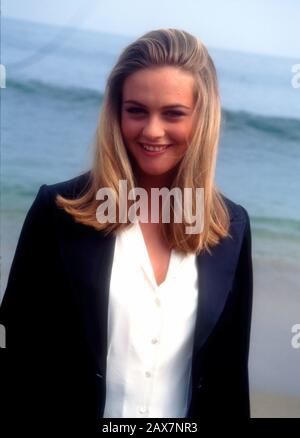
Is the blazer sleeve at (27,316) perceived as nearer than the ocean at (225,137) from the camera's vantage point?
Yes

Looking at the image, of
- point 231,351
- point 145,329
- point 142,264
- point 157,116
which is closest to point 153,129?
point 157,116

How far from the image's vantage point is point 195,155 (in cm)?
113

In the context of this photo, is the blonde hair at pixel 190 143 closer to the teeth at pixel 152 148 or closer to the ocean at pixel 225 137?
the teeth at pixel 152 148

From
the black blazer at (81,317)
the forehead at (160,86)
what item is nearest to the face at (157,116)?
the forehead at (160,86)

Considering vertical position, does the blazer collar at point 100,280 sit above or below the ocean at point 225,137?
below

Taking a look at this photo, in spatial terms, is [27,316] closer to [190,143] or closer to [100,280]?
[100,280]

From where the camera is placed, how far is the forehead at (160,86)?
42.9 inches

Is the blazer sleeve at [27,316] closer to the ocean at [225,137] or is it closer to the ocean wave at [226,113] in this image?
the ocean at [225,137]

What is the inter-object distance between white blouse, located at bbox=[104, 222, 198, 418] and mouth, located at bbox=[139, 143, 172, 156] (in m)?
0.17

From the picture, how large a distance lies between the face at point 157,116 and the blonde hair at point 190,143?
1cm

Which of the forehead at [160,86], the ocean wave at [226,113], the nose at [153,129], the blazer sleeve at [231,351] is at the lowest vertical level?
the blazer sleeve at [231,351]

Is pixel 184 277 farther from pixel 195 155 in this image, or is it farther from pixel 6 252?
pixel 6 252

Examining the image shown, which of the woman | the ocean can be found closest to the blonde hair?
the woman
